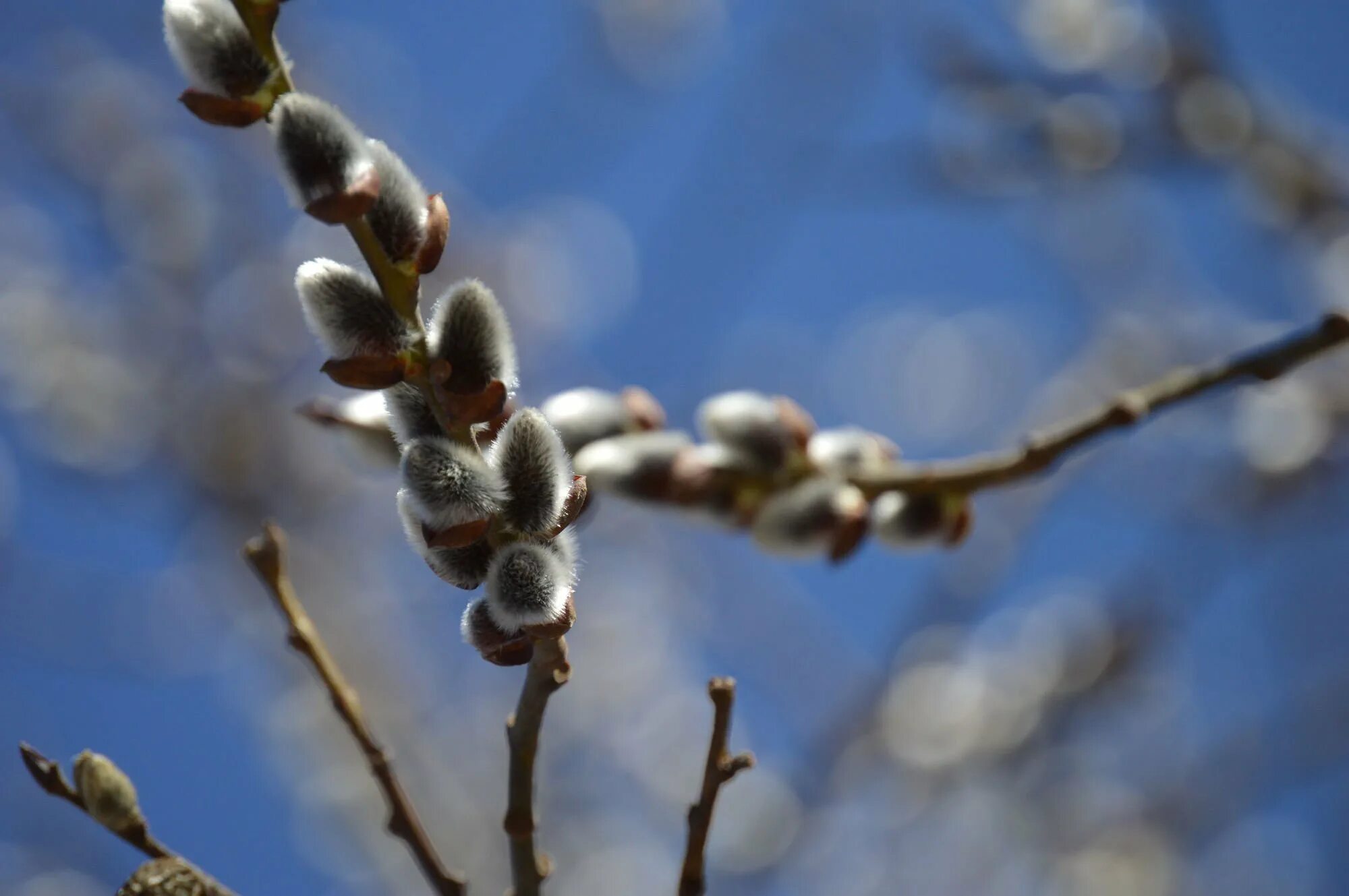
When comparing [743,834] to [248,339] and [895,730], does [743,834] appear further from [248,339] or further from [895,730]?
[248,339]

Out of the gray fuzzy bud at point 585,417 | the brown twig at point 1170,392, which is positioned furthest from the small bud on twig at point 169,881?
the brown twig at point 1170,392

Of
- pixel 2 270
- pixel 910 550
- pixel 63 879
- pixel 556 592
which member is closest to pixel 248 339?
pixel 2 270

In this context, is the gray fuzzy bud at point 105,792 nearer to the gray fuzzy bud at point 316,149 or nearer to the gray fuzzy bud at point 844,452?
the gray fuzzy bud at point 316,149

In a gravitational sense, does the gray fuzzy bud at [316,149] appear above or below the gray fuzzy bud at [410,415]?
above

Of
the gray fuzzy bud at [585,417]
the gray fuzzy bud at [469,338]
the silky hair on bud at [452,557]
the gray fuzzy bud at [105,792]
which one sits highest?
the gray fuzzy bud at [585,417]

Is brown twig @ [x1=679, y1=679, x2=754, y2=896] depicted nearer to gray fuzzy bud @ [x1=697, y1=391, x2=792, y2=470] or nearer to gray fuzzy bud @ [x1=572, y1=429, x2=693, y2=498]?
gray fuzzy bud @ [x1=572, y1=429, x2=693, y2=498]

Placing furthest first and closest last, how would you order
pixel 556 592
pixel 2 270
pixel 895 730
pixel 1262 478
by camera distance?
1. pixel 2 270
2. pixel 895 730
3. pixel 1262 478
4. pixel 556 592

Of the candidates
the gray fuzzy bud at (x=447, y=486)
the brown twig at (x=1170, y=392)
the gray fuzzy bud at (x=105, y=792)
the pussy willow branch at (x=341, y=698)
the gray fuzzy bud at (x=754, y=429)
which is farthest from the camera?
the gray fuzzy bud at (x=754, y=429)
